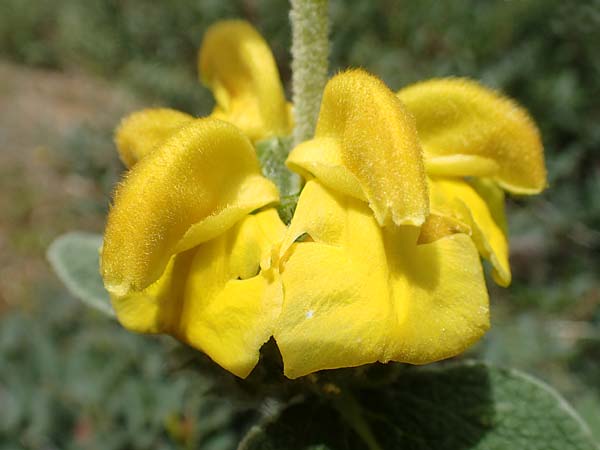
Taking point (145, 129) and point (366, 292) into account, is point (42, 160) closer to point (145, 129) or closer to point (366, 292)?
point (145, 129)

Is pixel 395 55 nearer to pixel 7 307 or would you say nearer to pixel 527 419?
pixel 527 419

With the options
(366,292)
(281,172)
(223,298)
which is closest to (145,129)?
(281,172)

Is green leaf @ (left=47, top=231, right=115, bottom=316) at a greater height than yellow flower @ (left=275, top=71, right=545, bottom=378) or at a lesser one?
lesser

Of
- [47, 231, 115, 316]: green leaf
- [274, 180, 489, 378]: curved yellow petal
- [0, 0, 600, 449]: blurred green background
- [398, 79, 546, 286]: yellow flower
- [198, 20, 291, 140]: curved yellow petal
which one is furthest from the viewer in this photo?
[0, 0, 600, 449]: blurred green background

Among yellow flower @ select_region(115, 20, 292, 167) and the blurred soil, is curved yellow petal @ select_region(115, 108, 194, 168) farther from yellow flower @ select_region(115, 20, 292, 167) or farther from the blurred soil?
the blurred soil

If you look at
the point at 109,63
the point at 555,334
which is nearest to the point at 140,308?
the point at 555,334

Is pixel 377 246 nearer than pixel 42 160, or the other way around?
pixel 377 246

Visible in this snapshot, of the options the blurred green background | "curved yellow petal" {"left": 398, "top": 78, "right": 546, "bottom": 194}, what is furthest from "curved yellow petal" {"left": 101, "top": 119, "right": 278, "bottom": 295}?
the blurred green background

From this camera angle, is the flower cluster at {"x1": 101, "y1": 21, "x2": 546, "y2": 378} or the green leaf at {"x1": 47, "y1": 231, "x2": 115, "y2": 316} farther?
the green leaf at {"x1": 47, "y1": 231, "x2": 115, "y2": 316}
